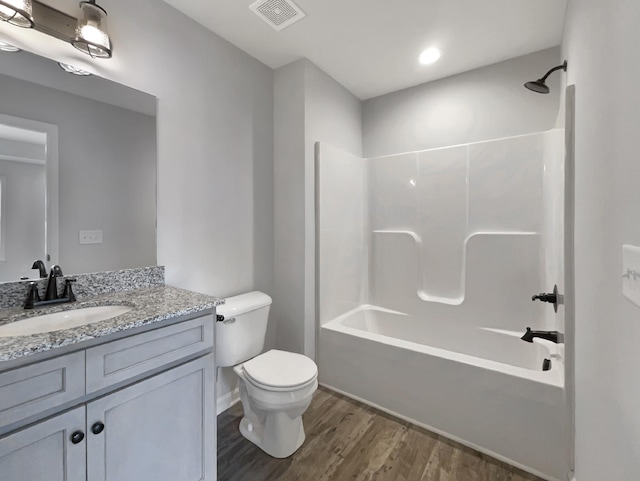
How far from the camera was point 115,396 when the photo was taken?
3.24ft

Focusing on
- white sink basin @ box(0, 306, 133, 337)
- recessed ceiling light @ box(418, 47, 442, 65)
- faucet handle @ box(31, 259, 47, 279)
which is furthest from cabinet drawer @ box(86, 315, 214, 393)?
recessed ceiling light @ box(418, 47, 442, 65)

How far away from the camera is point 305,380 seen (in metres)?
1.57

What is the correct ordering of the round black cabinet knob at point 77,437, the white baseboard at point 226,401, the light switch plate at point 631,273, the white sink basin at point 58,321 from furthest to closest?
the white baseboard at point 226,401, the white sink basin at point 58,321, the round black cabinet knob at point 77,437, the light switch plate at point 631,273

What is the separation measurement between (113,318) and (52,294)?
0.47m

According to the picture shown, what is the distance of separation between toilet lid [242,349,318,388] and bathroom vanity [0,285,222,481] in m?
0.33

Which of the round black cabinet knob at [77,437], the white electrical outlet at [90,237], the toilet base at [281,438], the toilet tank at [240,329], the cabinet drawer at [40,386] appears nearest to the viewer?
the cabinet drawer at [40,386]

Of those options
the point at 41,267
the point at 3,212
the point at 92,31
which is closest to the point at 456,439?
the point at 41,267

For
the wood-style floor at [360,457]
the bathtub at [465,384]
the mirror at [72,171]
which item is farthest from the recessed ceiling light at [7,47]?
the bathtub at [465,384]

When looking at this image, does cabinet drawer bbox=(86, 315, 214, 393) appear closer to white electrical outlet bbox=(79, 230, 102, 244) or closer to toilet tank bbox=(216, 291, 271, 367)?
toilet tank bbox=(216, 291, 271, 367)

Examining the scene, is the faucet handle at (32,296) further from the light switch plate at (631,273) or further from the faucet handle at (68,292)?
the light switch plate at (631,273)

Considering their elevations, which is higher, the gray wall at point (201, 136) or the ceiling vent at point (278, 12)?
the ceiling vent at point (278, 12)

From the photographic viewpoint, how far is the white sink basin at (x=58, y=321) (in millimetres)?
1039

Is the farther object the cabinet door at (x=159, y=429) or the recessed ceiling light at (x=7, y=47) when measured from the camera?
the recessed ceiling light at (x=7, y=47)

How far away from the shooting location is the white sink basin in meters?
1.04
